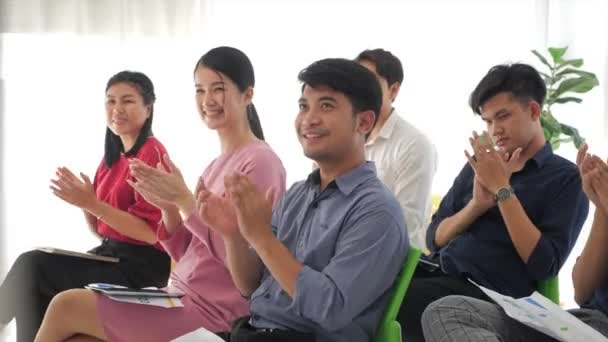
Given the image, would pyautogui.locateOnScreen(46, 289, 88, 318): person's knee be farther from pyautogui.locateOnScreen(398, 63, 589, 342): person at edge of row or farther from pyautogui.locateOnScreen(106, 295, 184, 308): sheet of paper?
pyautogui.locateOnScreen(398, 63, 589, 342): person at edge of row

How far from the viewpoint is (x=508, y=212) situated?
1932 millimetres

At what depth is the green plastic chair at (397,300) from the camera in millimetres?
1530

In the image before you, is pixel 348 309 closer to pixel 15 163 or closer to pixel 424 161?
pixel 424 161

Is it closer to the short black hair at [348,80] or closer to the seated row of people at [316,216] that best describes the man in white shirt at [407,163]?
the seated row of people at [316,216]

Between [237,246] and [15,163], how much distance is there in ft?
8.56

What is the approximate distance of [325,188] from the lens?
1.68 metres

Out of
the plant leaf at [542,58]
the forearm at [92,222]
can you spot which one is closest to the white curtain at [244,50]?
the plant leaf at [542,58]

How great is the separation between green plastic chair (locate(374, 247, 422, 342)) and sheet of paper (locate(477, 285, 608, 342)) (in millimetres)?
185

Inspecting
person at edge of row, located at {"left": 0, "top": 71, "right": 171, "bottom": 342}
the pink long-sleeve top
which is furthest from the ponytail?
person at edge of row, located at {"left": 0, "top": 71, "right": 171, "bottom": 342}

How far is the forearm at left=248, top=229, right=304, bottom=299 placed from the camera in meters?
1.50

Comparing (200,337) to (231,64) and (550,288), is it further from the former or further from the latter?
(550,288)

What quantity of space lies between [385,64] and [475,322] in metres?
1.34

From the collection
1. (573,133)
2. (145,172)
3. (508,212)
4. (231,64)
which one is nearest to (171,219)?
(145,172)

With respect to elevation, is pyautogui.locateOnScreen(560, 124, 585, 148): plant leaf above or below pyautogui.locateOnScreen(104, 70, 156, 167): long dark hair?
below
